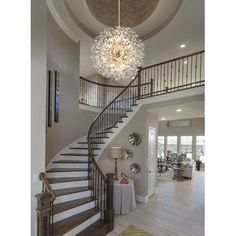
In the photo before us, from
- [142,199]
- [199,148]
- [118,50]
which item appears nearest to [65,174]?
[142,199]

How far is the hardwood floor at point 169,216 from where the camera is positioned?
3.39 m

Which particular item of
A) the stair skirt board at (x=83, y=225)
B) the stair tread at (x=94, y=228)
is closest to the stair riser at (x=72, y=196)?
the stair skirt board at (x=83, y=225)

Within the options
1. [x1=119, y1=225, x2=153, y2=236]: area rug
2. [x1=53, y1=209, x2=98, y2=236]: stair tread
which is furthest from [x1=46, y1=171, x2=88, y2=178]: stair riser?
[x1=119, y1=225, x2=153, y2=236]: area rug

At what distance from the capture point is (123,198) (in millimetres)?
4113

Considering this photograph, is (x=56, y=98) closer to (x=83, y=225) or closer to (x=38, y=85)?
(x=38, y=85)

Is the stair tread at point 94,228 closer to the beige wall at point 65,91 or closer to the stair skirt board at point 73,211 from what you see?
the stair skirt board at point 73,211

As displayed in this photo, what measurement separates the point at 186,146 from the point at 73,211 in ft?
30.8

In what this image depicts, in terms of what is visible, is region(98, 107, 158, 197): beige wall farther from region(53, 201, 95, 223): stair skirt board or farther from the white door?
region(53, 201, 95, 223): stair skirt board

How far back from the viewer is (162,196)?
532cm

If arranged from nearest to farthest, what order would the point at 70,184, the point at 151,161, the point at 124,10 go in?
the point at 70,184 → the point at 124,10 → the point at 151,161
